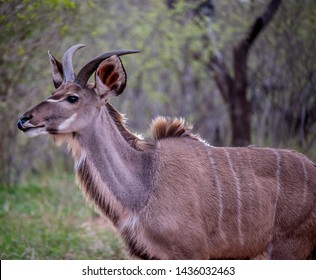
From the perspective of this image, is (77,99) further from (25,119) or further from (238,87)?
(238,87)

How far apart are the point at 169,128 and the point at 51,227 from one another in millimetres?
2917

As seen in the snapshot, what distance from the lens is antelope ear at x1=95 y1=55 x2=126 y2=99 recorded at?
178 inches

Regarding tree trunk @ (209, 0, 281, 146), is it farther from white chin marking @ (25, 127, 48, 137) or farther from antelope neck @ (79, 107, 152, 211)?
white chin marking @ (25, 127, 48, 137)

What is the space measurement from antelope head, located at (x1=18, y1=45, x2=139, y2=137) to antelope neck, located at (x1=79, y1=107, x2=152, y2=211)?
104 millimetres

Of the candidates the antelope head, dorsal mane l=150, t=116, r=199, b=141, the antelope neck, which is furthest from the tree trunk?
the antelope neck

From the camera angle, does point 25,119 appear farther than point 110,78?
No

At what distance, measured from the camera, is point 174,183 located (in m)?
4.41

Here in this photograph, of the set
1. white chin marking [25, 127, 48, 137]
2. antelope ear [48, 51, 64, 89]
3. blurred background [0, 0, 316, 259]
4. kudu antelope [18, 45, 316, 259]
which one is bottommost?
blurred background [0, 0, 316, 259]

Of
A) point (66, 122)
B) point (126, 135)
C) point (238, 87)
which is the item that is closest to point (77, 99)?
point (66, 122)

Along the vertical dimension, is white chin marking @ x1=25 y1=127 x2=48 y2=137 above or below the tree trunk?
above

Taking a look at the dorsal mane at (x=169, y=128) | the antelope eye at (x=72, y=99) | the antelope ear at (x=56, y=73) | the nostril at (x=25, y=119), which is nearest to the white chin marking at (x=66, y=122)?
the antelope eye at (x=72, y=99)

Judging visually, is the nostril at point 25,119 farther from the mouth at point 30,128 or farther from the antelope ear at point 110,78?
the antelope ear at point 110,78

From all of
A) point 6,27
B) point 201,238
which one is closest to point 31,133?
point 201,238

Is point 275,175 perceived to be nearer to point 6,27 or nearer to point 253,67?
point 6,27
